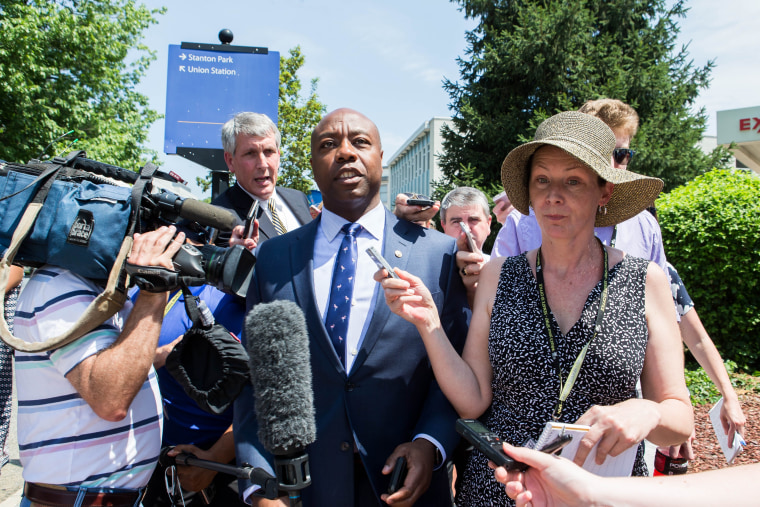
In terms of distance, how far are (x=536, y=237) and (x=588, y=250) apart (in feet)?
3.01

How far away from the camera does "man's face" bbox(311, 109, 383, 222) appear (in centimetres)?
222

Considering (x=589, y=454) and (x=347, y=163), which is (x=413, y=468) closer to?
(x=589, y=454)

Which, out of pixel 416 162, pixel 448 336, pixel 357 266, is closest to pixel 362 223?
pixel 357 266

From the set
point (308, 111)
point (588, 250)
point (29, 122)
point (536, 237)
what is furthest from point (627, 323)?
point (29, 122)

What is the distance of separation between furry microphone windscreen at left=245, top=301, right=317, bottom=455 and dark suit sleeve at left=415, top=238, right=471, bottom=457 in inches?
26.3

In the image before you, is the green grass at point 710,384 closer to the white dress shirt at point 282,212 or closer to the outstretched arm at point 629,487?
the white dress shirt at point 282,212

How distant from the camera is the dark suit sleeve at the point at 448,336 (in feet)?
6.37

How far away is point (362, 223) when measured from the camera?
2.23 meters

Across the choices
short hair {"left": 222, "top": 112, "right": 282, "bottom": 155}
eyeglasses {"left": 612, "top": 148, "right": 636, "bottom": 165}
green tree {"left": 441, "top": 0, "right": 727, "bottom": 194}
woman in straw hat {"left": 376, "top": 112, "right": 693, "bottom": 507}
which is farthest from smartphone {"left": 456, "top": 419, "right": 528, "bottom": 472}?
green tree {"left": 441, "top": 0, "right": 727, "bottom": 194}

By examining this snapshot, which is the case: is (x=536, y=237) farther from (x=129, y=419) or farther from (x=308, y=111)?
(x=308, y=111)

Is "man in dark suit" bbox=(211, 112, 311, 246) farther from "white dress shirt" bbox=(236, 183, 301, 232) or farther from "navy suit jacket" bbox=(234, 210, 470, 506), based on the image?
"navy suit jacket" bbox=(234, 210, 470, 506)

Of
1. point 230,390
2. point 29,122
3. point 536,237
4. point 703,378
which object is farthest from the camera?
point 29,122

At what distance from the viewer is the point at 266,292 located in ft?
7.10

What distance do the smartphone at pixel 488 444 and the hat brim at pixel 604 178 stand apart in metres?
1.03
